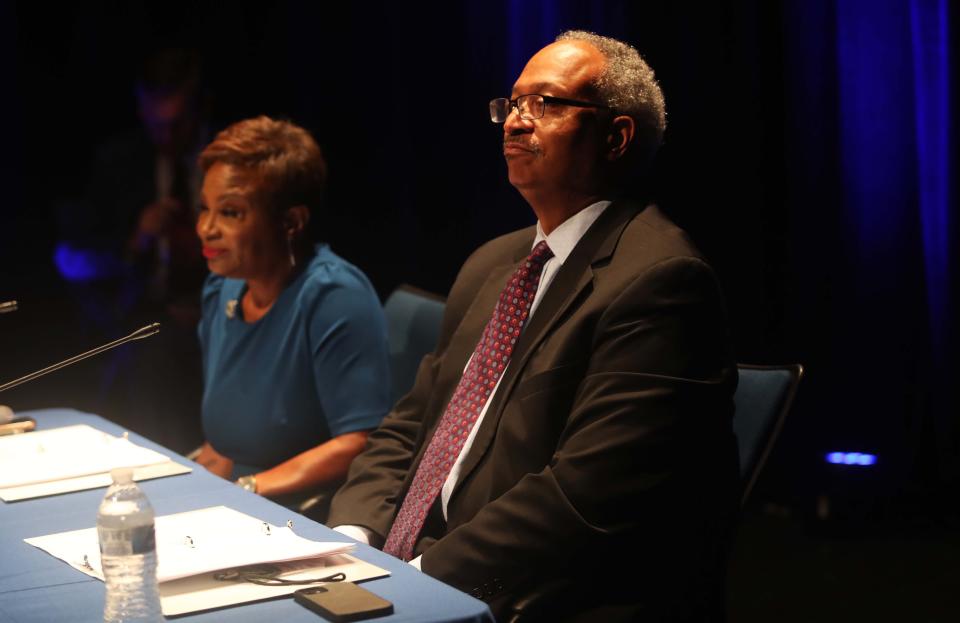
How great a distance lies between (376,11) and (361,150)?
0.51m

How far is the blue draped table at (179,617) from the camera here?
1486 millimetres

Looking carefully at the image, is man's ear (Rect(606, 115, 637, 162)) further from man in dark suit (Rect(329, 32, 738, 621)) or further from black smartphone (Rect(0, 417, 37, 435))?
black smartphone (Rect(0, 417, 37, 435))

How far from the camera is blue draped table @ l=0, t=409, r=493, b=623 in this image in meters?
1.49

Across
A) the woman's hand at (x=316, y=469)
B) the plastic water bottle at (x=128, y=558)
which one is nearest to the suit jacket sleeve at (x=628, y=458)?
the plastic water bottle at (x=128, y=558)

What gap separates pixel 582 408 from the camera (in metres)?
1.97

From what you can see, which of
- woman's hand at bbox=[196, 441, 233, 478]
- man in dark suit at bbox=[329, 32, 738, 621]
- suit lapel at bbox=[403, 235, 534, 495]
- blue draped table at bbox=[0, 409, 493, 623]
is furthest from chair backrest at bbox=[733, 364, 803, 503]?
woman's hand at bbox=[196, 441, 233, 478]

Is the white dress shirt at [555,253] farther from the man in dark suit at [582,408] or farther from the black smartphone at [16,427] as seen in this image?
the black smartphone at [16,427]

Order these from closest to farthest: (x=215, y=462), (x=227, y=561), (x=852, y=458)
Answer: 1. (x=227, y=561)
2. (x=215, y=462)
3. (x=852, y=458)

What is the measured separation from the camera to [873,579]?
12.6 feet

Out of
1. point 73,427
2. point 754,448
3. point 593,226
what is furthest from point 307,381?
point 754,448

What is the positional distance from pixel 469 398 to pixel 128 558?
878mm

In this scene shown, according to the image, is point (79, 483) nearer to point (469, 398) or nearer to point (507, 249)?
point (469, 398)

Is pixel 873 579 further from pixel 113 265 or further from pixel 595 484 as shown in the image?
pixel 113 265

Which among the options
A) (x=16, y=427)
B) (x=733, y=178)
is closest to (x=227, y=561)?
(x=16, y=427)
